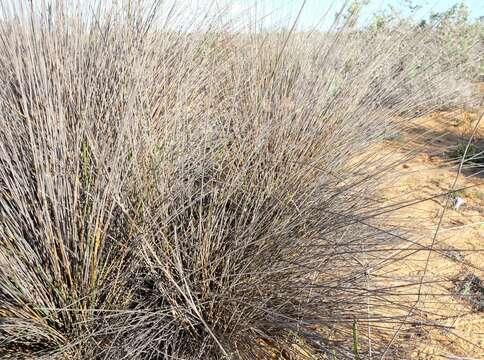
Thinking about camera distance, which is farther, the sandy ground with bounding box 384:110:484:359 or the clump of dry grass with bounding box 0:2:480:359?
the sandy ground with bounding box 384:110:484:359

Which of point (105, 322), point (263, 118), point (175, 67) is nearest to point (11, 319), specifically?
point (105, 322)

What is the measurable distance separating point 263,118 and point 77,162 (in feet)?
2.42

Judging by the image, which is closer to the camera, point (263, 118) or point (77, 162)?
point (77, 162)

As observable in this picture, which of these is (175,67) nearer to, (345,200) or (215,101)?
(215,101)

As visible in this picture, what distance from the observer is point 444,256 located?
1.95 m

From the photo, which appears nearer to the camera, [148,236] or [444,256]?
[148,236]

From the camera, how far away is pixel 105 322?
1109 mm

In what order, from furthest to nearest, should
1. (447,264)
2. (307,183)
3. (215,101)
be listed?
(447,264) < (215,101) < (307,183)

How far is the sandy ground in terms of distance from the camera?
1.29m

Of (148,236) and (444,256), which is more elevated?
(148,236)

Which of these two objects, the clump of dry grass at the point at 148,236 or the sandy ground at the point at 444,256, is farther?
the sandy ground at the point at 444,256

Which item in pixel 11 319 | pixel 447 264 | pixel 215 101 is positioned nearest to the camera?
pixel 11 319

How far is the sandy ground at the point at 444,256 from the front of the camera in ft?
4.24

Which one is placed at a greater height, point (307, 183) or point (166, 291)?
point (307, 183)
